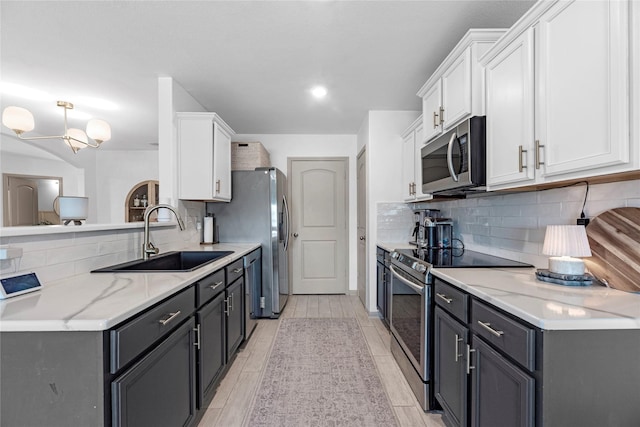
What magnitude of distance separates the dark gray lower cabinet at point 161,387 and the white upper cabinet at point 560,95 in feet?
5.81

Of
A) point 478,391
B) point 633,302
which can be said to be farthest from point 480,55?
point 478,391

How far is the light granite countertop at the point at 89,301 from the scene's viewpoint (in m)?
0.94

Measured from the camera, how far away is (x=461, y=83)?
6.23 ft

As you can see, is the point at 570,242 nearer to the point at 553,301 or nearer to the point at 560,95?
the point at 553,301

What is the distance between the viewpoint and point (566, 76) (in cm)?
122

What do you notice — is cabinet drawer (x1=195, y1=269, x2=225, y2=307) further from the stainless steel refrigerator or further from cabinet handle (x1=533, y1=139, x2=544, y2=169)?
cabinet handle (x1=533, y1=139, x2=544, y2=169)

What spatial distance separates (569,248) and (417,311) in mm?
919

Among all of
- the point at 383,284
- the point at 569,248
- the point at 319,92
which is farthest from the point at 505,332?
the point at 319,92

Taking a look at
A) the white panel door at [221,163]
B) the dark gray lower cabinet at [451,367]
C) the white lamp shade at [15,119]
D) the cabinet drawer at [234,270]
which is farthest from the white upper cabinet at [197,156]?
the dark gray lower cabinet at [451,367]

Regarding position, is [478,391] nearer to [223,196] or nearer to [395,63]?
[395,63]

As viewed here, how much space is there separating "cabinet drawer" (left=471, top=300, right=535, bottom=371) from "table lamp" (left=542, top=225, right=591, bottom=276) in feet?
1.39

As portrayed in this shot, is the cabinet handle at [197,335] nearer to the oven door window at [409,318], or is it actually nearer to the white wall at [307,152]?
the oven door window at [409,318]

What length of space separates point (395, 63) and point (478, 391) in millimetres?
2285

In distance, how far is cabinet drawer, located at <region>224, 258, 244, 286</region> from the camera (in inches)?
89.7
